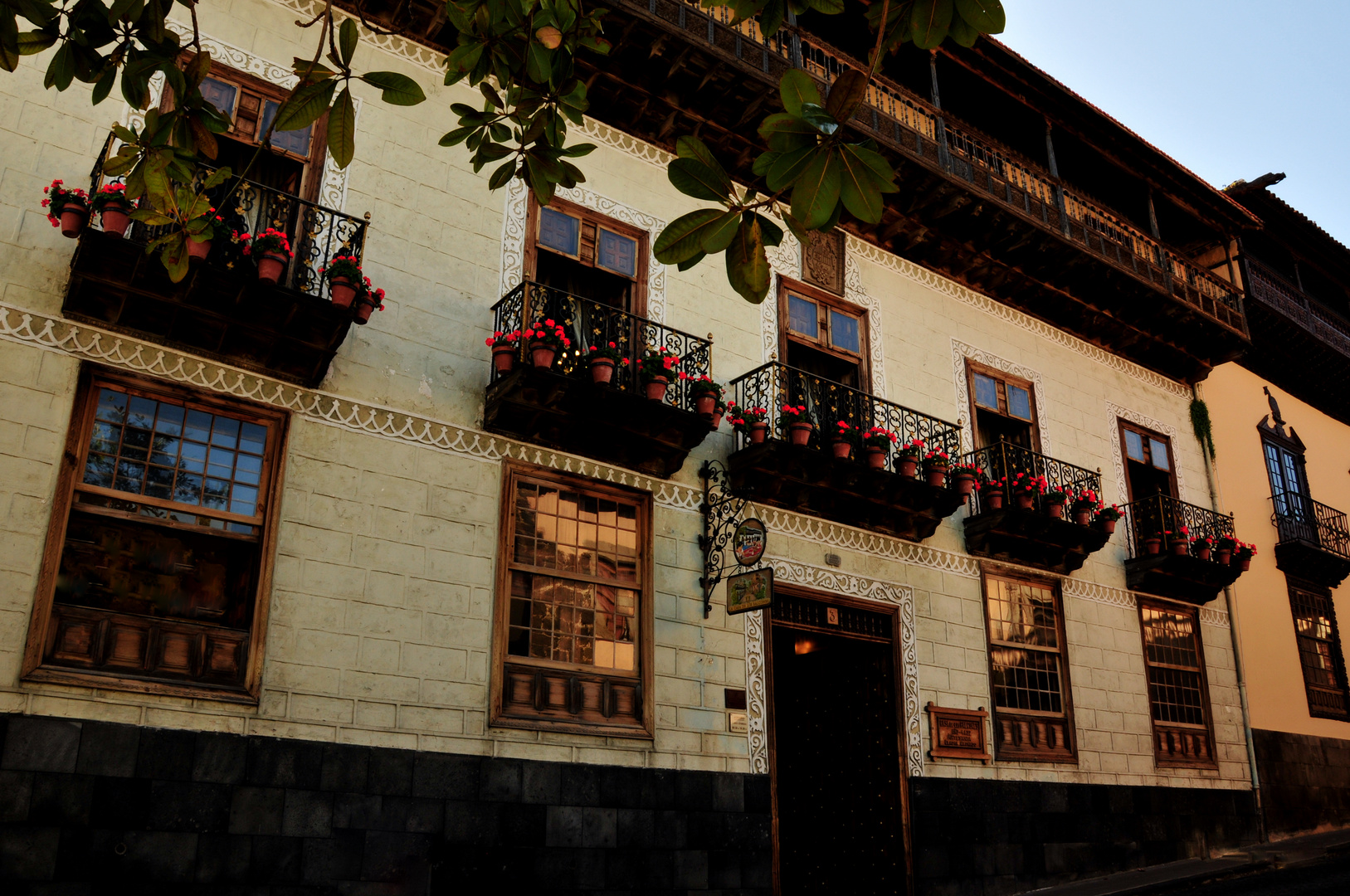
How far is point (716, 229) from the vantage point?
4035 millimetres

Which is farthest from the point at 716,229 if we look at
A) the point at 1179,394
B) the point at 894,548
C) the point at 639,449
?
the point at 1179,394

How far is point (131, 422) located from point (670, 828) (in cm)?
630

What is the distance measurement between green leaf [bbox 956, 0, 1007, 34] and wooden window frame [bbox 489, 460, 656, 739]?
730cm

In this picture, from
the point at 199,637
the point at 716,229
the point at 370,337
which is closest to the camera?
the point at 716,229

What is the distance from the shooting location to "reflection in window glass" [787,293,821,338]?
45.5 ft

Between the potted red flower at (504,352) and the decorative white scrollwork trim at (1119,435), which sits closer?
the potted red flower at (504,352)

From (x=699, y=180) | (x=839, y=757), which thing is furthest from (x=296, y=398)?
(x=839, y=757)

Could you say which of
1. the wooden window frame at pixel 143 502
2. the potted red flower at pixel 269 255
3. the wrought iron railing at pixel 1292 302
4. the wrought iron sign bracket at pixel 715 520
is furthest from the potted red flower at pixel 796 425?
the wrought iron railing at pixel 1292 302

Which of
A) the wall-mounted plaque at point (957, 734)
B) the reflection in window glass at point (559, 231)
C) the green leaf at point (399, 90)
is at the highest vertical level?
the reflection in window glass at point (559, 231)

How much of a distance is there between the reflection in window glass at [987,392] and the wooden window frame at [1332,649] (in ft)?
27.3

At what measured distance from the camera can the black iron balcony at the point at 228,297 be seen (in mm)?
8422

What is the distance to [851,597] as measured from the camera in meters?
12.9

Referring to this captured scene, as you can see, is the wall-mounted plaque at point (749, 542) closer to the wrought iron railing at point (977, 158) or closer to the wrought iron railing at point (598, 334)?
the wrought iron railing at point (598, 334)

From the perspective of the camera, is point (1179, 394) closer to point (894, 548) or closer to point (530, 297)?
point (894, 548)
